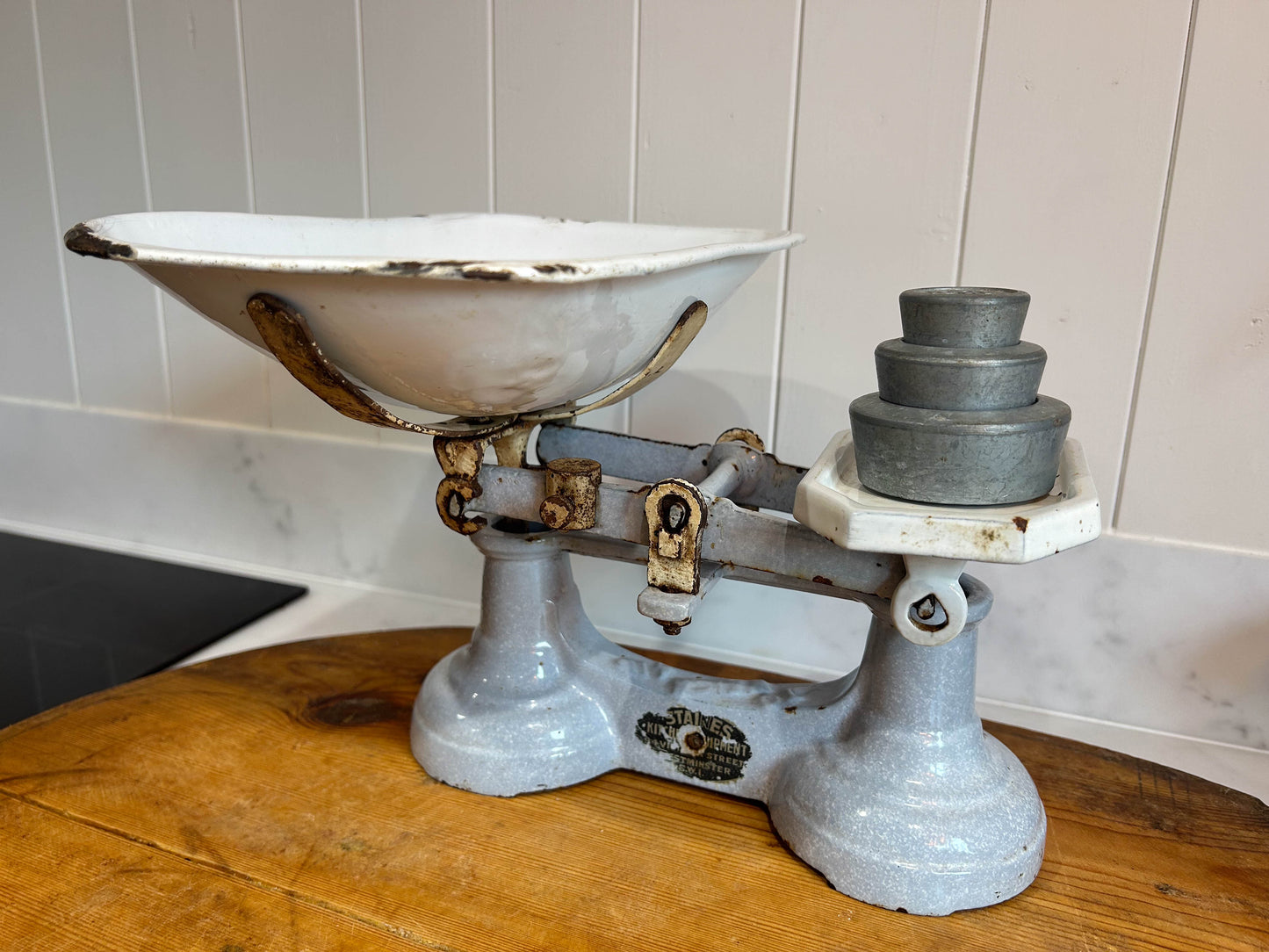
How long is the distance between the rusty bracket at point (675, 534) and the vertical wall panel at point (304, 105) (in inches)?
26.7

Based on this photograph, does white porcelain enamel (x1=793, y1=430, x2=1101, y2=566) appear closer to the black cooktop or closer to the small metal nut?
the small metal nut

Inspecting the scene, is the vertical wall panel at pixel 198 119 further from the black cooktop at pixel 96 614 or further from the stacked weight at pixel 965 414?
the stacked weight at pixel 965 414

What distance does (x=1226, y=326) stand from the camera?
90 centimetres

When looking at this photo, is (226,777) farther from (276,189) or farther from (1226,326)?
(1226,326)

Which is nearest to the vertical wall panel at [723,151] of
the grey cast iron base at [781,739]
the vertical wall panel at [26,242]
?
the grey cast iron base at [781,739]

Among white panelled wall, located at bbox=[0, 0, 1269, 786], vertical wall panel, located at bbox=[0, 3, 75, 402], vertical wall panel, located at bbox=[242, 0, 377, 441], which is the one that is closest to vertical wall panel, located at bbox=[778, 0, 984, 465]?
white panelled wall, located at bbox=[0, 0, 1269, 786]

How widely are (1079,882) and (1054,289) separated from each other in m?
0.53

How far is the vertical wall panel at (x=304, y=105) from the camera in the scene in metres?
1.15

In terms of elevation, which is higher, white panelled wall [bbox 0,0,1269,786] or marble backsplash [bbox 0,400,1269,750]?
white panelled wall [bbox 0,0,1269,786]

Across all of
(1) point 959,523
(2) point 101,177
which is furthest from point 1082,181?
(2) point 101,177

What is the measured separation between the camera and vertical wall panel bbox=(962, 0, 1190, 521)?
2.87 ft

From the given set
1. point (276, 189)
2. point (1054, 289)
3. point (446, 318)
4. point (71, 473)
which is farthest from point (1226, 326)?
point (71, 473)

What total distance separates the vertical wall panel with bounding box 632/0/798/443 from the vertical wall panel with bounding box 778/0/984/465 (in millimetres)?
27

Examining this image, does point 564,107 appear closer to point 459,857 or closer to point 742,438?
point 742,438
